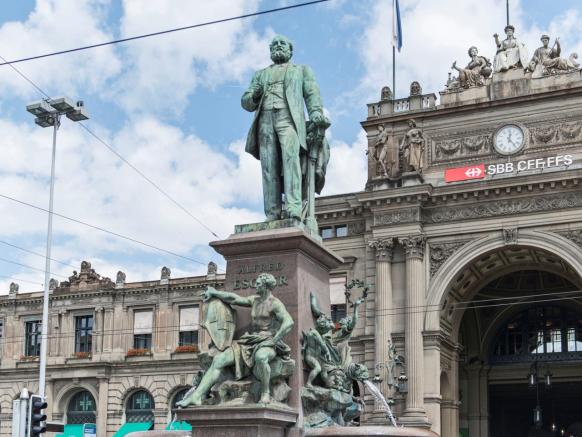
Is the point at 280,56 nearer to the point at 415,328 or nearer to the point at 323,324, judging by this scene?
the point at 323,324

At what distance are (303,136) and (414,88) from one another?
113ft

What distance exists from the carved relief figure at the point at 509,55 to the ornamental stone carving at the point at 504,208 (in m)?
7.09

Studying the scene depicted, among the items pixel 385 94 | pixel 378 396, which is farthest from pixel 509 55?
pixel 378 396

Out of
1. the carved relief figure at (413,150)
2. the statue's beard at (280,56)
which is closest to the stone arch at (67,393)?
the carved relief figure at (413,150)

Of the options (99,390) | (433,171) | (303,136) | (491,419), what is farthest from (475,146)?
(303,136)

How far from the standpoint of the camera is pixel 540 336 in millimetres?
51438

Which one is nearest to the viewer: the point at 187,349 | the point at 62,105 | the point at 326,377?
the point at 326,377

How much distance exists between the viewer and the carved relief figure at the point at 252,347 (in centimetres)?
1173

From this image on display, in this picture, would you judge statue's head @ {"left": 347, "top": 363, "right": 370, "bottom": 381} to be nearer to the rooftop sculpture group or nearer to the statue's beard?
the statue's beard

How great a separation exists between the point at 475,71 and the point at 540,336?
595 inches

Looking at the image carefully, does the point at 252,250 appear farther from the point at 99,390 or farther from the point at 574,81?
the point at 99,390

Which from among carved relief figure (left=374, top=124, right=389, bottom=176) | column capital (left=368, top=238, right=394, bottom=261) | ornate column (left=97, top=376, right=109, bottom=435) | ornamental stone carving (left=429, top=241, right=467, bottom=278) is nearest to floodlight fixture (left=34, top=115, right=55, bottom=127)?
column capital (left=368, top=238, right=394, bottom=261)

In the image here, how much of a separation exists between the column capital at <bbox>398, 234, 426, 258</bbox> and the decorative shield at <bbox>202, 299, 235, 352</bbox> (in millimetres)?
32561

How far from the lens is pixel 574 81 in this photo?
44.2 meters
